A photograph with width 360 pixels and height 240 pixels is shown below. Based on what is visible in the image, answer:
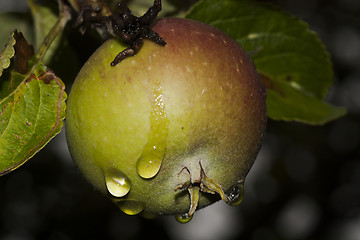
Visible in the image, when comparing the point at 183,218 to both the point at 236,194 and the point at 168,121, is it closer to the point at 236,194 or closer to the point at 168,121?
the point at 236,194

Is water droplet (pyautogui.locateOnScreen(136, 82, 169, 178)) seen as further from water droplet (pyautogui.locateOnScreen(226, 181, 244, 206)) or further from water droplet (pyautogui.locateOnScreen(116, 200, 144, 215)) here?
water droplet (pyautogui.locateOnScreen(226, 181, 244, 206))

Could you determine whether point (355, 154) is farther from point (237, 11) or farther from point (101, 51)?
→ point (101, 51)

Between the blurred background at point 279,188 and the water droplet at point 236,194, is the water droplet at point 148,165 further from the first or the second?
the blurred background at point 279,188

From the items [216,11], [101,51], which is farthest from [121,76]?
[216,11]

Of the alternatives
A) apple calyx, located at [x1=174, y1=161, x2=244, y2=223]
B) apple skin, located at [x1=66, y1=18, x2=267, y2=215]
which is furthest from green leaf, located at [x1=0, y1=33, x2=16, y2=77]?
apple calyx, located at [x1=174, y1=161, x2=244, y2=223]

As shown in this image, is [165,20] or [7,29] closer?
[165,20]

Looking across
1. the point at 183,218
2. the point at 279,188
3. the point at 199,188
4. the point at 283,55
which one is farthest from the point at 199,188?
the point at 279,188

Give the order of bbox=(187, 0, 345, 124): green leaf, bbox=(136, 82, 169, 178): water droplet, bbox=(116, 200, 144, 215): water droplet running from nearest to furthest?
bbox=(136, 82, 169, 178): water droplet
bbox=(116, 200, 144, 215): water droplet
bbox=(187, 0, 345, 124): green leaf

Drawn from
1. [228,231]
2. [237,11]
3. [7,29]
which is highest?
[237,11]
